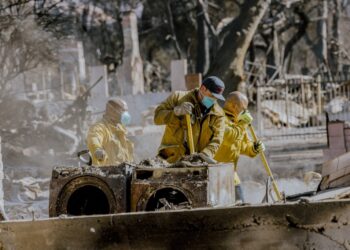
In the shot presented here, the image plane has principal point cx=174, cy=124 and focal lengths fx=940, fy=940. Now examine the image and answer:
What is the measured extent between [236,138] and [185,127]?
160 cm

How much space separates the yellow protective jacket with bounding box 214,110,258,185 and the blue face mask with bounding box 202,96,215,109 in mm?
1418

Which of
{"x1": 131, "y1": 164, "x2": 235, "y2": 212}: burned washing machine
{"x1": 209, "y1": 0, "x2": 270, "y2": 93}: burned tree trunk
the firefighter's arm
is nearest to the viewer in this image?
{"x1": 131, "y1": 164, "x2": 235, "y2": 212}: burned washing machine

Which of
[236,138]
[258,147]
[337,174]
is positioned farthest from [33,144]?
[337,174]

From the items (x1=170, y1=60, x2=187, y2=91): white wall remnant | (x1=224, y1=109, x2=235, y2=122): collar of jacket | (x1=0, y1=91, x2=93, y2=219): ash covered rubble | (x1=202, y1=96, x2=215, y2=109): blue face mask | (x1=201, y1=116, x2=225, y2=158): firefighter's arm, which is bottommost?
(x1=0, y1=91, x2=93, y2=219): ash covered rubble

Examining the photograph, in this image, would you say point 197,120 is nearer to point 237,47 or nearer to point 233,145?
point 233,145

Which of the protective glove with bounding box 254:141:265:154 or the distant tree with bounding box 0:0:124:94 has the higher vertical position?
the distant tree with bounding box 0:0:124:94

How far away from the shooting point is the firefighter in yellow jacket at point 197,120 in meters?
9.12

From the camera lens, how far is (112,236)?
6.80m

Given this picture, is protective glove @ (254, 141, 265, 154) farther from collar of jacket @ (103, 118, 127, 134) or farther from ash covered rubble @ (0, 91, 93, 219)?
ash covered rubble @ (0, 91, 93, 219)

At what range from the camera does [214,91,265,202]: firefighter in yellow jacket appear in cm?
1070

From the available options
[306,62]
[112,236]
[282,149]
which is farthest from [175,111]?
[306,62]

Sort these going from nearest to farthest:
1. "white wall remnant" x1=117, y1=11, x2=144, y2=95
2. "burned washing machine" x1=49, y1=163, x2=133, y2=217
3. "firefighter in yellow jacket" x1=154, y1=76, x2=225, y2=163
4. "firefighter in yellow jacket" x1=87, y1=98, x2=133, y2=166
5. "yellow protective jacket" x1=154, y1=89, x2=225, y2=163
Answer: "burned washing machine" x1=49, y1=163, x2=133, y2=217, "firefighter in yellow jacket" x1=154, y1=76, x2=225, y2=163, "yellow protective jacket" x1=154, y1=89, x2=225, y2=163, "firefighter in yellow jacket" x1=87, y1=98, x2=133, y2=166, "white wall remnant" x1=117, y1=11, x2=144, y2=95

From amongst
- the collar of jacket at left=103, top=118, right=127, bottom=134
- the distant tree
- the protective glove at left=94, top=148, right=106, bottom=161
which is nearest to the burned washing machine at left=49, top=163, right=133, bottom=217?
the protective glove at left=94, top=148, right=106, bottom=161

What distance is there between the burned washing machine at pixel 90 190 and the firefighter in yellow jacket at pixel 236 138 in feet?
9.75
